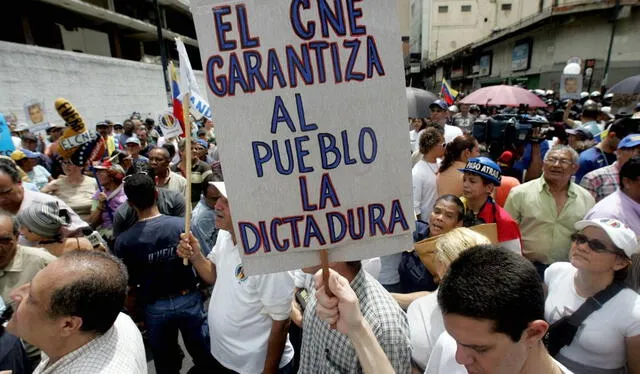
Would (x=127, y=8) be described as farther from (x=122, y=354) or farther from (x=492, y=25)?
(x=492, y=25)

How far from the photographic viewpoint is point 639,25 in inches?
661

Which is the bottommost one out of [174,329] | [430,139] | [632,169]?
[174,329]

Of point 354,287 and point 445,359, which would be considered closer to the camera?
point 445,359

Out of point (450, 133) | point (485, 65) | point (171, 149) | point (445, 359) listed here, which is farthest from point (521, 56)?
point (445, 359)

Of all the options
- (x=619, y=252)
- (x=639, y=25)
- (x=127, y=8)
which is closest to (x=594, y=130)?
(x=619, y=252)

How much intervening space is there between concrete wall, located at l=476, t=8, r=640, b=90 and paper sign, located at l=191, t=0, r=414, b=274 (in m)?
22.1

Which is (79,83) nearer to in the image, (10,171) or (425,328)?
(10,171)

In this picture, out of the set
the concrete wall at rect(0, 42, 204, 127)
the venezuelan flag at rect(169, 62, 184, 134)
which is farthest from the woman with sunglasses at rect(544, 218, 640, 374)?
the concrete wall at rect(0, 42, 204, 127)

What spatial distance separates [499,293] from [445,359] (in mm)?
549

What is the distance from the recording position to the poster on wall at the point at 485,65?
31227 millimetres

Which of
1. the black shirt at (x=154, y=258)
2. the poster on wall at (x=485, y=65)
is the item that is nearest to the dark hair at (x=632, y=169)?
the black shirt at (x=154, y=258)

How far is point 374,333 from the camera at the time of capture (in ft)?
5.39

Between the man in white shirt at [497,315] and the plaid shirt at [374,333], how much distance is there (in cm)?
41

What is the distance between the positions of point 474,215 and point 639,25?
20518 mm
